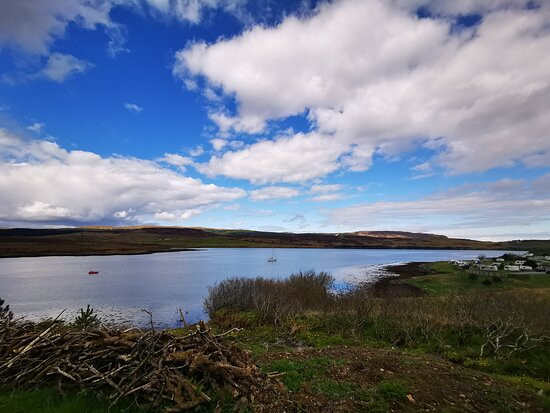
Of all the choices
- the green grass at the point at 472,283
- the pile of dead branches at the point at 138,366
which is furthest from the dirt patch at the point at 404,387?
the green grass at the point at 472,283

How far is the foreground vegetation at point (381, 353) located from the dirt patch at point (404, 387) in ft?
0.09

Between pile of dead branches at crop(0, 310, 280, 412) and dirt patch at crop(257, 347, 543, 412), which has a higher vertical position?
pile of dead branches at crop(0, 310, 280, 412)

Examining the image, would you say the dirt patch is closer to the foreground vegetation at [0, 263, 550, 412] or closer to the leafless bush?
the foreground vegetation at [0, 263, 550, 412]

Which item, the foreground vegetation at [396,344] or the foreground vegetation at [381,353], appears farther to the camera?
the foreground vegetation at [396,344]

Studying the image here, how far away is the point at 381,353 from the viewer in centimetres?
1175

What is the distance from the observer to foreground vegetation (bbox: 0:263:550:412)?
8070 millimetres

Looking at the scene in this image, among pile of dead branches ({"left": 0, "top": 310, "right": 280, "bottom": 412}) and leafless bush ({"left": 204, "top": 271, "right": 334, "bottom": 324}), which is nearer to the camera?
pile of dead branches ({"left": 0, "top": 310, "right": 280, "bottom": 412})

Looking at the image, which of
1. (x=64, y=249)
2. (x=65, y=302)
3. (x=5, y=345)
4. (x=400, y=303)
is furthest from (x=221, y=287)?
(x=64, y=249)

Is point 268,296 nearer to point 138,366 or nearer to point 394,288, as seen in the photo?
point 138,366

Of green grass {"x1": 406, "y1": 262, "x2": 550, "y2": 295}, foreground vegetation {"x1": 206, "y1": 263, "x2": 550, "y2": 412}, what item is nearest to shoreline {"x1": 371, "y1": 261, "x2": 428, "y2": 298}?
green grass {"x1": 406, "y1": 262, "x2": 550, "y2": 295}

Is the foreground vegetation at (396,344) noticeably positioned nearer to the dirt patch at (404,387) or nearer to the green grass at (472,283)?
the dirt patch at (404,387)

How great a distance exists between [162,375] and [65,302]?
45055mm

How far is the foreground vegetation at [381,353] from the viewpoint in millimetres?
8070

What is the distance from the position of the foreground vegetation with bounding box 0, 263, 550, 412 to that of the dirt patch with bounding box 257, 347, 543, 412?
3 cm
